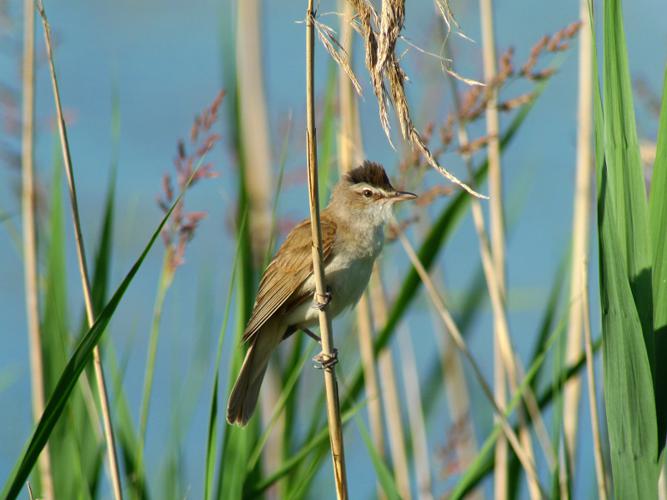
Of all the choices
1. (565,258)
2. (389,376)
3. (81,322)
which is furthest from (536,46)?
(81,322)

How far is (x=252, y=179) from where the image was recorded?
11.1 feet

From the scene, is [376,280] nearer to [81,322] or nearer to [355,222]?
[355,222]

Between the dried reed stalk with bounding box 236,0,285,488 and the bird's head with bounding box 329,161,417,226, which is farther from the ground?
the dried reed stalk with bounding box 236,0,285,488

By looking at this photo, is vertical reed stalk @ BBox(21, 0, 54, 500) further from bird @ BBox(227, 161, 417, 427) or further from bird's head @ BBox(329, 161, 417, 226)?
bird's head @ BBox(329, 161, 417, 226)

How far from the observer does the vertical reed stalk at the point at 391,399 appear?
276 cm

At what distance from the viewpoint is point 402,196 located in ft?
9.21

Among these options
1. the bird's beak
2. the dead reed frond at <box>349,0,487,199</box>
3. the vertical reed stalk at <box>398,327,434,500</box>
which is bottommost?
the vertical reed stalk at <box>398,327,434,500</box>

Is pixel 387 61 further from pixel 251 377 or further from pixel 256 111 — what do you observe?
pixel 256 111

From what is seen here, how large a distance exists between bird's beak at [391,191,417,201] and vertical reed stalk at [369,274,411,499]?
240 mm

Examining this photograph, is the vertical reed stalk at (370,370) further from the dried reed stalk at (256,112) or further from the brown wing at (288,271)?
the dried reed stalk at (256,112)

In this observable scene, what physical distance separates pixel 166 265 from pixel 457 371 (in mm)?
1750

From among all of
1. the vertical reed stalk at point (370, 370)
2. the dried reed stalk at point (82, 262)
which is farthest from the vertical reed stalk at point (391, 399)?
the dried reed stalk at point (82, 262)

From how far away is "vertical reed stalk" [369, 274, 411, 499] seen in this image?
2.76m

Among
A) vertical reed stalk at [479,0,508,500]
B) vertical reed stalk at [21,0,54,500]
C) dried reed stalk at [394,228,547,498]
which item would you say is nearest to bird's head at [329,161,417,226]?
vertical reed stalk at [479,0,508,500]
